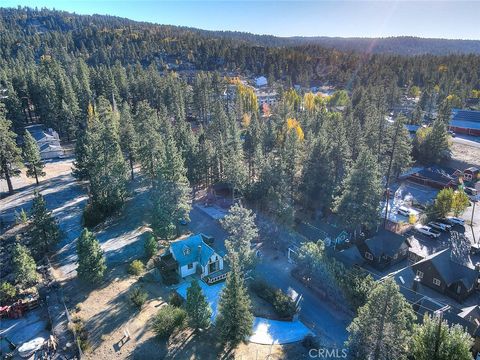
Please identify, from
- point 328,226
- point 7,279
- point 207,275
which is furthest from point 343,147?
point 7,279

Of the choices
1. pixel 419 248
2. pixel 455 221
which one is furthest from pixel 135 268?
pixel 455 221

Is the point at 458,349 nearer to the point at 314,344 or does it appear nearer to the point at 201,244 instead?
the point at 314,344

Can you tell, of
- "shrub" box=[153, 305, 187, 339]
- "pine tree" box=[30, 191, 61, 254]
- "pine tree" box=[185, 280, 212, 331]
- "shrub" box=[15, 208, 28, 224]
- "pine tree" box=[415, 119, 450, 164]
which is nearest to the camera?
"pine tree" box=[185, 280, 212, 331]

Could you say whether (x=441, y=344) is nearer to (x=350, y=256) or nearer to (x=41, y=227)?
(x=350, y=256)

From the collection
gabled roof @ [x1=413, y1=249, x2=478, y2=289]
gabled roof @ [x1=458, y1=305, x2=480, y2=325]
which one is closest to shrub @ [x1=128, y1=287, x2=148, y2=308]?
gabled roof @ [x1=458, y1=305, x2=480, y2=325]

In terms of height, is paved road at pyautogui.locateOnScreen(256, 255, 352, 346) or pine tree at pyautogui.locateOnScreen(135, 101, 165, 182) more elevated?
pine tree at pyautogui.locateOnScreen(135, 101, 165, 182)

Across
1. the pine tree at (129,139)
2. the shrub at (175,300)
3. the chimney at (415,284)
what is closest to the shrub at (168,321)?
the shrub at (175,300)

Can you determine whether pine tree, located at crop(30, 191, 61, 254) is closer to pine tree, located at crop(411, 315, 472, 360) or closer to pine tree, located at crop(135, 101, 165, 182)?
pine tree, located at crop(135, 101, 165, 182)
